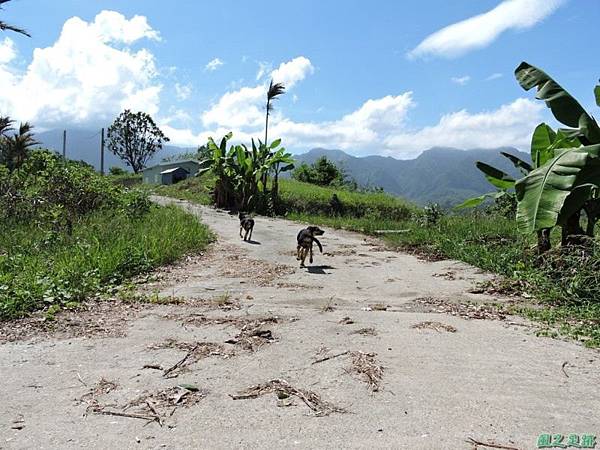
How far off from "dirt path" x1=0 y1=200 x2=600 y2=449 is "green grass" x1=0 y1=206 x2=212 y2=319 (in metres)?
0.75

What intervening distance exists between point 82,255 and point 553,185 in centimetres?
697

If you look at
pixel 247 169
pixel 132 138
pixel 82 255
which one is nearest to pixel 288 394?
pixel 82 255

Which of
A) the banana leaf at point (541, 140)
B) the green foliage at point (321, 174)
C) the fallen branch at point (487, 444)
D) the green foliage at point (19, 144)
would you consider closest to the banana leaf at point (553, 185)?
the banana leaf at point (541, 140)

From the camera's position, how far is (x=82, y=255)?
815 centimetres

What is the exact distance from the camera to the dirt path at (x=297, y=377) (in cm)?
307

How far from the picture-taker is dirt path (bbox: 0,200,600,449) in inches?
121

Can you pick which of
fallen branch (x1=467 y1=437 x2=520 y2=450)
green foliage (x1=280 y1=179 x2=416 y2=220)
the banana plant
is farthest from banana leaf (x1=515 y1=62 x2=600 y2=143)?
green foliage (x1=280 y1=179 x2=416 y2=220)

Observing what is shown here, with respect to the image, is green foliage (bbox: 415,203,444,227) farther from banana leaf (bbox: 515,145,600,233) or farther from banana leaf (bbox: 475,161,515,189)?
banana leaf (bbox: 515,145,600,233)

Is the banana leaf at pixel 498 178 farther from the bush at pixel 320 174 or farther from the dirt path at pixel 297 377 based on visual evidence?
the bush at pixel 320 174

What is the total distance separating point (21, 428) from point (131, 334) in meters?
2.02

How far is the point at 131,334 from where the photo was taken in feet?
17.0

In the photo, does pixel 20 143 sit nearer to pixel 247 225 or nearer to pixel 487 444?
pixel 247 225

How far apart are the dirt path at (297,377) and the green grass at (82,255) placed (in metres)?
0.75

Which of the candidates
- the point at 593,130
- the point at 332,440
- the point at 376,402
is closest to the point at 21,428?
the point at 332,440
